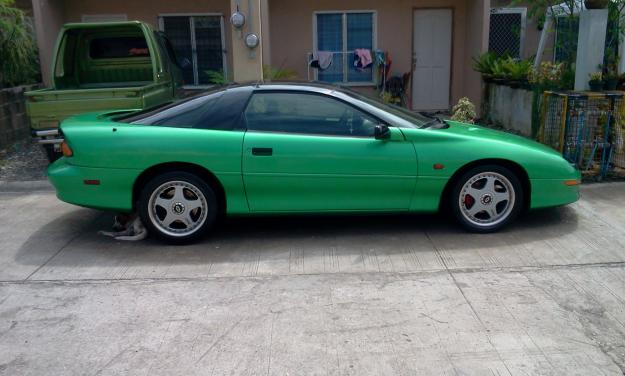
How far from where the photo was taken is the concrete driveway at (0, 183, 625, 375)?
11.5ft

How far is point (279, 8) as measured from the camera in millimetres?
12469

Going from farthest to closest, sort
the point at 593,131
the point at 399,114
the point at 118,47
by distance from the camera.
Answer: the point at 118,47 → the point at 593,131 → the point at 399,114

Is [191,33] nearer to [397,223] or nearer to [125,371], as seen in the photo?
[397,223]

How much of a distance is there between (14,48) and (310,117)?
700 centimetres

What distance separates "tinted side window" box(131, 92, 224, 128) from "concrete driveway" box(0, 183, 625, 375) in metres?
1.08

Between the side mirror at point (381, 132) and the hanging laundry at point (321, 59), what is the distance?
24.8ft

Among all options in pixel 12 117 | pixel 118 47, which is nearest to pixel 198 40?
pixel 118 47

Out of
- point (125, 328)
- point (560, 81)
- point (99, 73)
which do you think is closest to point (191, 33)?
point (99, 73)

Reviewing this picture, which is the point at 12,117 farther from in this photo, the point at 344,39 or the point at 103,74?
the point at 344,39

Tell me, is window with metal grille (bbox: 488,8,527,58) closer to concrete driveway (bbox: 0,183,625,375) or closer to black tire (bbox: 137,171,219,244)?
concrete driveway (bbox: 0,183,625,375)

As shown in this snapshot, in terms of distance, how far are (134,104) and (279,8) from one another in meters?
6.05

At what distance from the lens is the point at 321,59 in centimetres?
1258

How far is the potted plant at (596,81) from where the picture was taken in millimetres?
7773

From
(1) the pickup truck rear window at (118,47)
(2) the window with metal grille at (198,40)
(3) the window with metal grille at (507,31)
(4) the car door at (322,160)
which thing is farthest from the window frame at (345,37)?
(4) the car door at (322,160)
